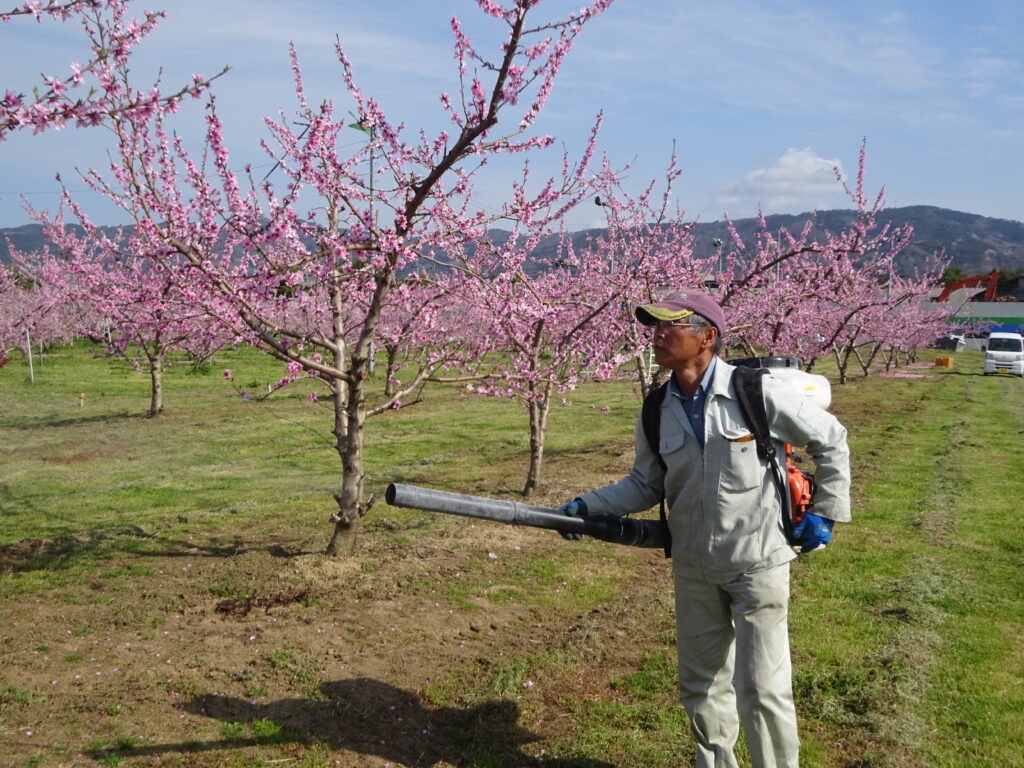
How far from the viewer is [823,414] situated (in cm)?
340

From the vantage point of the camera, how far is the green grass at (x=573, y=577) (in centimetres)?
444

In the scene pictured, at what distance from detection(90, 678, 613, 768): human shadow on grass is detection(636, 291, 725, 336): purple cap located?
89.9 inches

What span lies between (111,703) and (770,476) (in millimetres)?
3824

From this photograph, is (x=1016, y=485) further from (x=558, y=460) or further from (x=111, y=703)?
(x=111, y=703)

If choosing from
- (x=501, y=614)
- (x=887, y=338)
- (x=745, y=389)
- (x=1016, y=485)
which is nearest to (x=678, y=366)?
(x=745, y=389)

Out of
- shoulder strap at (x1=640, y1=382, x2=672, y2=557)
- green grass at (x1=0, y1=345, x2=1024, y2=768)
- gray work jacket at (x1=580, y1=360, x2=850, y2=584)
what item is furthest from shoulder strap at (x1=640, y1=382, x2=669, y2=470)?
green grass at (x1=0, y1=345, x2=1024, y2=768)

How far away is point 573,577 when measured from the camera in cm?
726

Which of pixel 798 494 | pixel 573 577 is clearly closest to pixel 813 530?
pixel 798 494

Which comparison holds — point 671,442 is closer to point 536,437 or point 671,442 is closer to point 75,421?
point 536,437

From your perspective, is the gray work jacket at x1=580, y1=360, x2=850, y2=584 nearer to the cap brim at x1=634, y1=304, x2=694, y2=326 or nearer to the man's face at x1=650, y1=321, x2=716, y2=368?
the man's face at x1=650, y1=321, x2=716, y2=368

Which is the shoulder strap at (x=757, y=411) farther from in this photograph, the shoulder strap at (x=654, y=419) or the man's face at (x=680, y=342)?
the shoulder strap at (x=654, y=419)

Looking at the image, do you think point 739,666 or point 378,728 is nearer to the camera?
point 739,666

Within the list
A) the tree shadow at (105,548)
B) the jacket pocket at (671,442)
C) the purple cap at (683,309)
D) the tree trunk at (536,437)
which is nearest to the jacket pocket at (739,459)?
the jacket pocket at (671,442)

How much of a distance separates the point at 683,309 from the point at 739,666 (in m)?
1.54
